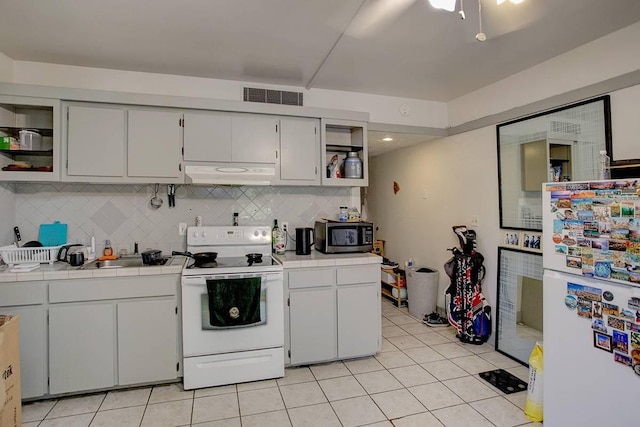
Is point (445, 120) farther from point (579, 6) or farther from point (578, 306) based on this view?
point (578, 306)

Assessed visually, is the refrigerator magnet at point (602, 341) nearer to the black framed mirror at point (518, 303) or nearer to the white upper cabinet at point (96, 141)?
the black framed mirror at point (518, 303)

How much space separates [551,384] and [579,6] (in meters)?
2.29

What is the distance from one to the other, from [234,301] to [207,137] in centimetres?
143

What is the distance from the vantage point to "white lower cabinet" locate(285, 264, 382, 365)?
9.39ft

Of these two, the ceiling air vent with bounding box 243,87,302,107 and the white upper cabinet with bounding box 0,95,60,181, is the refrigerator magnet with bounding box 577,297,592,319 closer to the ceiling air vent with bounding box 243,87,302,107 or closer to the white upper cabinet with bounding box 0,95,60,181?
the ceiling air vent with bounding box 243,87,302,107

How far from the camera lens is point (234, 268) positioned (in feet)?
8.65

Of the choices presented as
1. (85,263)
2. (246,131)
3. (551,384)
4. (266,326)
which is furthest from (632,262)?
(85,263)

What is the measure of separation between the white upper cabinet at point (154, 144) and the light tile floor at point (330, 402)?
5.67 ft

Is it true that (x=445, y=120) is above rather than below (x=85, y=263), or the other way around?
above

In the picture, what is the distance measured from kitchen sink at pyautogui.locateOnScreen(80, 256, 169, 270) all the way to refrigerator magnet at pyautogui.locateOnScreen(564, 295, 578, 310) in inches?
108

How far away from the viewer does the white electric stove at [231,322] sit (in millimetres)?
2559

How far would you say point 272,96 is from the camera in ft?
11.0

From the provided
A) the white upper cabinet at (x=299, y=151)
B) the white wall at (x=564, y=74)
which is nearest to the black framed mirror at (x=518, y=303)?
the white wall at (x=564, y=74)

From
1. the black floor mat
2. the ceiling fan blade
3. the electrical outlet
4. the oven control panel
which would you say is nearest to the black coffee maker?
the oven control panel
